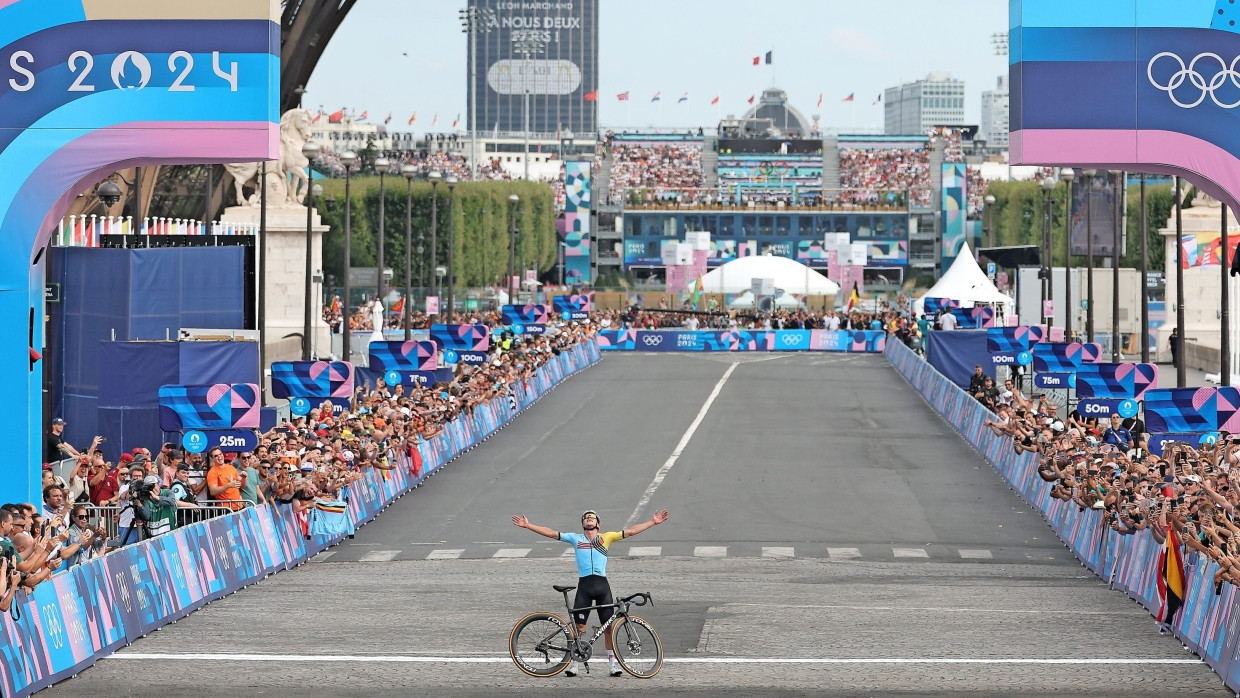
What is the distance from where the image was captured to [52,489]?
64.9 ft

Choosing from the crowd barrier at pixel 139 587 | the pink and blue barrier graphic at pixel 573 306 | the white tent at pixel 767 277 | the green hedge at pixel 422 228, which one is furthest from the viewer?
the green hedge at pixel 422 228

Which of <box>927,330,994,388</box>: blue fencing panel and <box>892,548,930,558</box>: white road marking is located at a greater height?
<box>927,330,994,388</box>: blue fencing panel

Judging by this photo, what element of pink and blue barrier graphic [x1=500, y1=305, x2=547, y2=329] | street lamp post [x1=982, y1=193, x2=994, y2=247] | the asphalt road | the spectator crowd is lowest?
the asphalt road

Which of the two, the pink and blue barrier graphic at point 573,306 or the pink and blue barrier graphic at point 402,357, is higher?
the pink and blue barrier graphic at point 573,306

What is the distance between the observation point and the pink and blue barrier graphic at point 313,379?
3484cm

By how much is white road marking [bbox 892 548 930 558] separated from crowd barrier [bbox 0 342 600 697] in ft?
26.1

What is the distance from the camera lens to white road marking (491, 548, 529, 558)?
87.8 feet

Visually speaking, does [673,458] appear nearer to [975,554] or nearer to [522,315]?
[975,554]

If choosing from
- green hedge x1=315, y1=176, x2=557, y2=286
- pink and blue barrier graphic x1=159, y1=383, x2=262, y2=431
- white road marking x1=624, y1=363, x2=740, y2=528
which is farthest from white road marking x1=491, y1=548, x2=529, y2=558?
green hedge x1=315, y1=176, x2=557, y2=286

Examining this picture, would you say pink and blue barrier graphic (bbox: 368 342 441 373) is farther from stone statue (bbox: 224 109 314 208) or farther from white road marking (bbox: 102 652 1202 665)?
white road marking (bbox: 102 652 1202 665)

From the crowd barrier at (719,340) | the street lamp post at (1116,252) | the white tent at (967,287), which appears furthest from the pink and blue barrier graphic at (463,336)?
the white tent at (967,287)

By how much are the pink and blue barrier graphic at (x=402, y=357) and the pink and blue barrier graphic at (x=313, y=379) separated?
23.1ft

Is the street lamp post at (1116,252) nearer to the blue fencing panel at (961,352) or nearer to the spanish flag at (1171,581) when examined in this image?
the blue fencing panel at (961,352)

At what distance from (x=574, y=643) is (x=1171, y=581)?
641cm
